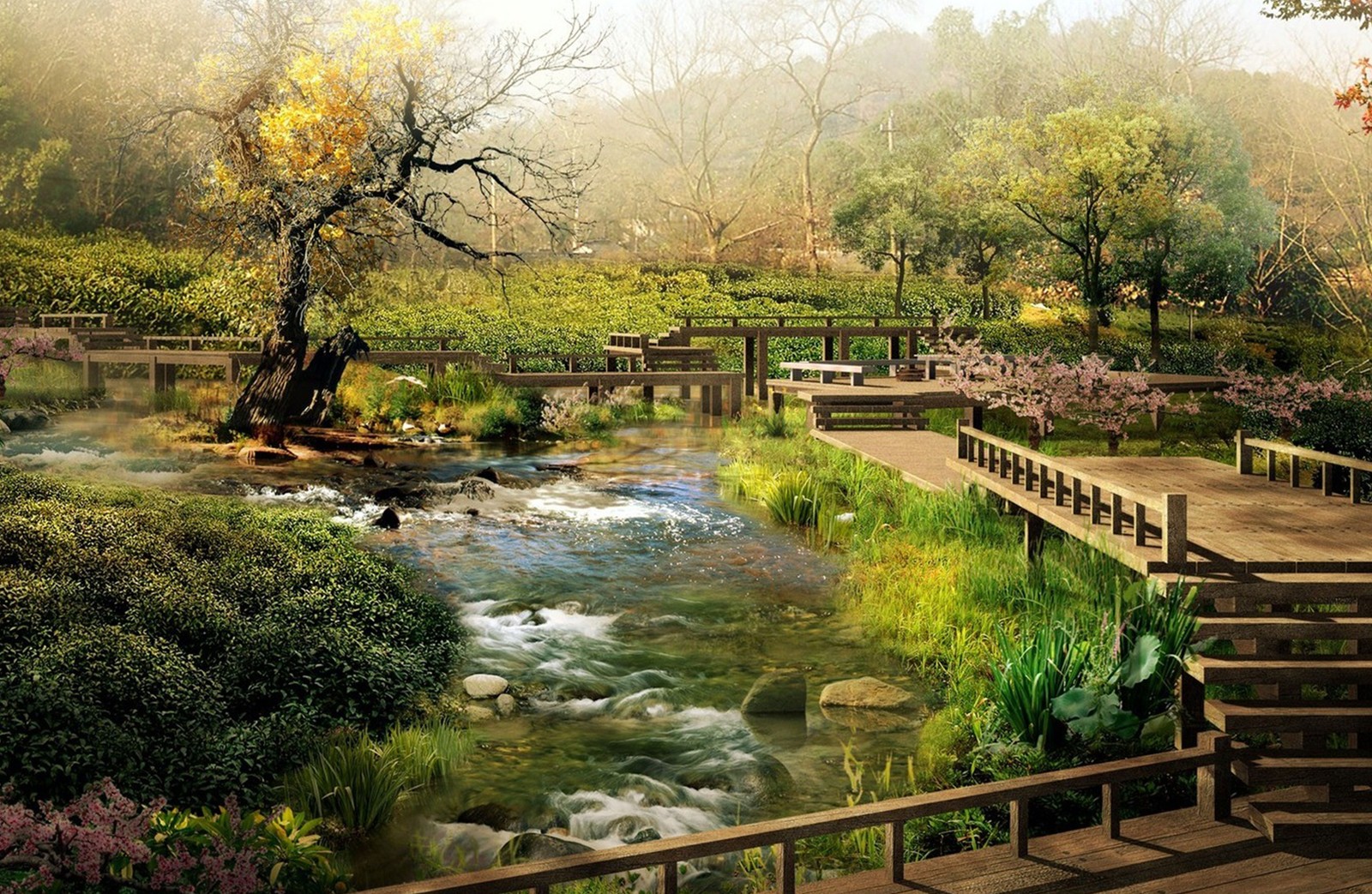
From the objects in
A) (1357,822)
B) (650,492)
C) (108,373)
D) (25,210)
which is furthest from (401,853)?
(25,210)

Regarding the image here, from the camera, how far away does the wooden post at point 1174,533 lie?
6.00 meters

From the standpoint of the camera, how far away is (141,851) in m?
3.67

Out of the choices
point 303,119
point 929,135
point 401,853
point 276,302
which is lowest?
point 401,853

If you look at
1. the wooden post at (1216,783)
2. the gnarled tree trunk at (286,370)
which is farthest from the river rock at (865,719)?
the gnarled tree trunk at (286,370)

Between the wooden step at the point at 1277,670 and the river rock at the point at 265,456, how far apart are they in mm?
11081

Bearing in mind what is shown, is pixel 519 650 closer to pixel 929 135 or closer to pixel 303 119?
pixel 303 119

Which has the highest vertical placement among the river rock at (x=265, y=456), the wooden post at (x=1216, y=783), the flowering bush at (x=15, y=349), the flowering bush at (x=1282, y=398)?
the flowering bush at (x=15, y=349)

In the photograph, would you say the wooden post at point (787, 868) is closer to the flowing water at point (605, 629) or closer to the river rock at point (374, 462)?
the flowing water at point (605, 629)

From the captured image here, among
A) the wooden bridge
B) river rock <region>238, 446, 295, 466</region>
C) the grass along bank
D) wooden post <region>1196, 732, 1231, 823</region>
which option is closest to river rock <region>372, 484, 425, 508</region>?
river rock <region>238, 446, 295, 466</region>

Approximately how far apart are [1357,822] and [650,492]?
9.20 metres

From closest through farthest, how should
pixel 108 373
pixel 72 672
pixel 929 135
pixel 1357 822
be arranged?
pixel 1357 822 < pixel 72 672 < pixel 108 373 < pixel 929 135

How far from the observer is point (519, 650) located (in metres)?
8.20

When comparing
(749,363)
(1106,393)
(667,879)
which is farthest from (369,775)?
(749,363)

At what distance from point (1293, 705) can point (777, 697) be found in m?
2.59
